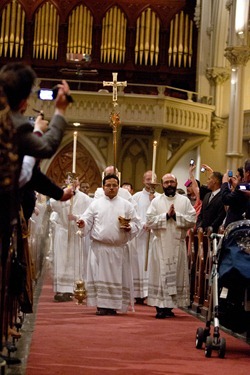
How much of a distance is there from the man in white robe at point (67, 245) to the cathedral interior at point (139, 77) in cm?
1033

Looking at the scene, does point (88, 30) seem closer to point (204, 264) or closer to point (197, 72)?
point (197, 72)

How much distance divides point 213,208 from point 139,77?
1707 cm

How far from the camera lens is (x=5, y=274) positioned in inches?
223

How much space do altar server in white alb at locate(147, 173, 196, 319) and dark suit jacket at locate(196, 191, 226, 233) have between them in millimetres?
353

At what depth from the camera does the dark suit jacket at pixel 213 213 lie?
479 inches

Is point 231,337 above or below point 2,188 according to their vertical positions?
below

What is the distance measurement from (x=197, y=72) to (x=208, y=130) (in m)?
2.28

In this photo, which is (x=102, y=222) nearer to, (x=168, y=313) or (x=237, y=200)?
(x=168, y=313)

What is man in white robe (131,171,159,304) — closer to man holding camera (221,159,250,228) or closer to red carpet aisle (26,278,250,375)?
red carpet aisle (26,278,250,375)

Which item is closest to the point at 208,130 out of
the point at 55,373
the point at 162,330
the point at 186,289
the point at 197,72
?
the point at 197,72

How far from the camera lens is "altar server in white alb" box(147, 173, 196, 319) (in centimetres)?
1180

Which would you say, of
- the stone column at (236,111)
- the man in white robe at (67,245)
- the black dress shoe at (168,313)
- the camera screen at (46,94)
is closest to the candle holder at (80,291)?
the man in white robe at (67,245)

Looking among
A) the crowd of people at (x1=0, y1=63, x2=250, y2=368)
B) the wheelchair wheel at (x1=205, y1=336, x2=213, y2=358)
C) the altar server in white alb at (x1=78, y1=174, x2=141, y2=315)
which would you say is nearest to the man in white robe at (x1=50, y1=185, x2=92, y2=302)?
the crowd of people at (x1=0, y1=63, x2=250, y2=368)

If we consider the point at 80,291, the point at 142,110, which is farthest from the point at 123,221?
the point at 142,110
